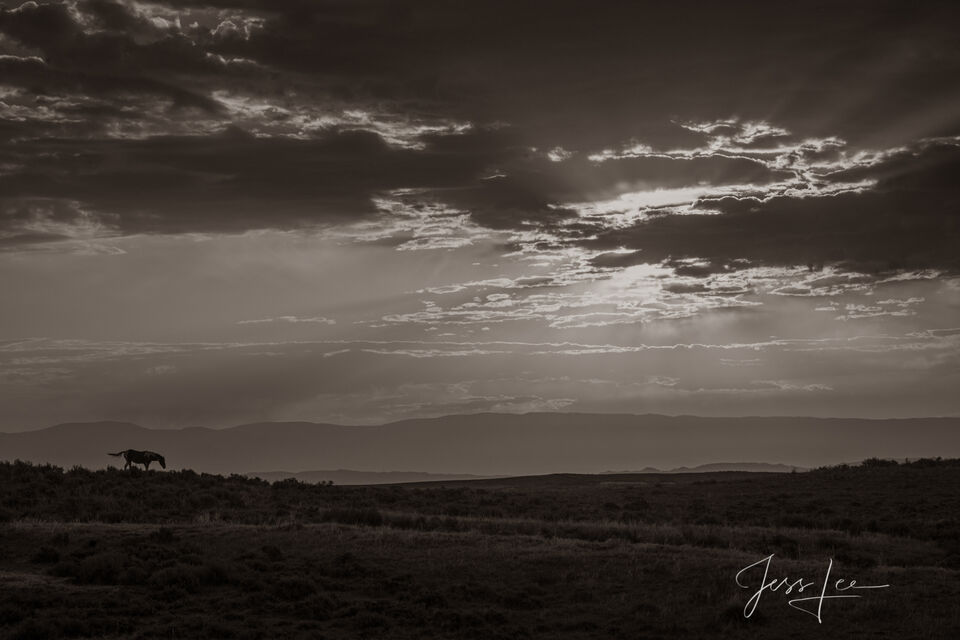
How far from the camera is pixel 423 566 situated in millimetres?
21859

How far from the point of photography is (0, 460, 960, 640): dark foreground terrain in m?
17.1

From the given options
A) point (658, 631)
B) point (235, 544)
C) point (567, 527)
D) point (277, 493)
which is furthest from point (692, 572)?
point (277, 493)

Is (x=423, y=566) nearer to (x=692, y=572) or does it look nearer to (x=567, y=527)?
(x=692, y=572)

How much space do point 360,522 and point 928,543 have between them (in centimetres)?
1843

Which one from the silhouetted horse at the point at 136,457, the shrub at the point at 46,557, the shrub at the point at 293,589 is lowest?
the shrub at the point at 293,589
